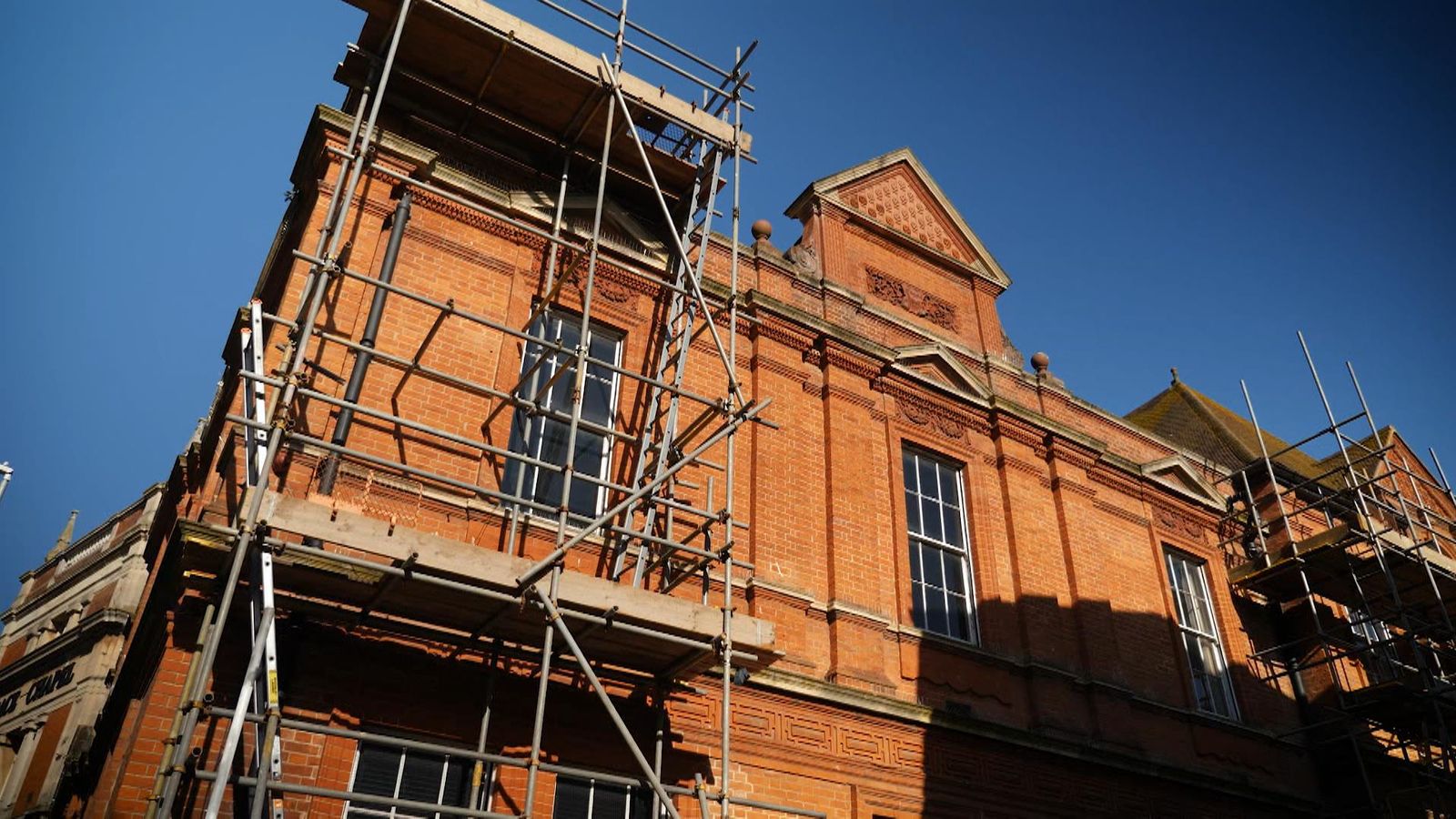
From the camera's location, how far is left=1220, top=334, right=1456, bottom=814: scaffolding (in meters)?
13.3

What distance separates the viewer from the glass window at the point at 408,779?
7117 mm

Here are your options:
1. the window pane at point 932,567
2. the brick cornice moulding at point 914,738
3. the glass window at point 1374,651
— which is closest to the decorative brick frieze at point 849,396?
the window pane at point 932,567

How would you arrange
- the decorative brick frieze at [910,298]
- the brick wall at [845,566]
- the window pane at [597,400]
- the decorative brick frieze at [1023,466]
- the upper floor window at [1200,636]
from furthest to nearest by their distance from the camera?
the decorative brick frieze at [910,298]
the upper floor window at [1200,636]
the decorative brick frieze at [1023,466]
the window pane at [597,400]
the brick wall at [845,566]

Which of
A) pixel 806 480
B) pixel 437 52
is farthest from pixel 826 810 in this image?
pixel 437 52

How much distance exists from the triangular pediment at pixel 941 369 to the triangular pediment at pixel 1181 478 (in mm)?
3059

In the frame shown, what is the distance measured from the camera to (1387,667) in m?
15.2

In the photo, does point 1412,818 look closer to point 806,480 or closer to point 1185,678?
point 1185,678

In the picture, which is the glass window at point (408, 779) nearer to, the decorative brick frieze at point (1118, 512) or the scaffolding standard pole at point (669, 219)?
the scaffolding standard pole at point (669, 219)

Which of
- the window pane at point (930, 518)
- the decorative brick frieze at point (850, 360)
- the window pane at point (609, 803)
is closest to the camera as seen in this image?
the window pane at point (609, 803)

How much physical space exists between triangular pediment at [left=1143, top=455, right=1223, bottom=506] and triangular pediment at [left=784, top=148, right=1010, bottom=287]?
3.42 meters

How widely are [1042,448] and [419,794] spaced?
9217 mm

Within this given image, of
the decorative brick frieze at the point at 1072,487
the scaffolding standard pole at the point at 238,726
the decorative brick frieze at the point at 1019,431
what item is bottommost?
the scaffolding standard pole at the point at 238,726

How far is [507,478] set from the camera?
29.2 feet

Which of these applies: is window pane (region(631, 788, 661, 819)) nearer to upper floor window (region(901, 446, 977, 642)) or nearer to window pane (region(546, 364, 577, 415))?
window pane (region(546, 364, 577, 415))
